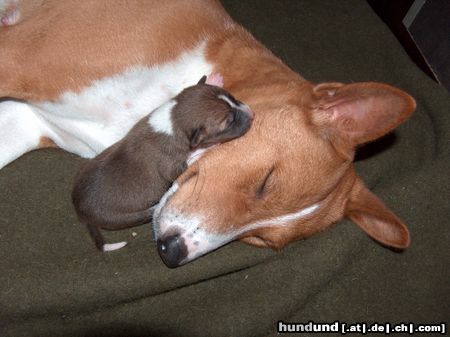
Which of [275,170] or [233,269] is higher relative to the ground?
[275,170]

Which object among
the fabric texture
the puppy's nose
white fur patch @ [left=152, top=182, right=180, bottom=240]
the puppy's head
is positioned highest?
the puppy's nose

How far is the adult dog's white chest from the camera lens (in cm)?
241

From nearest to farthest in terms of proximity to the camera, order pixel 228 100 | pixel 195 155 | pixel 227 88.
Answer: pixel 228 100
pixel 195 155
pixel 227 88

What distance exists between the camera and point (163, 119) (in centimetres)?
243

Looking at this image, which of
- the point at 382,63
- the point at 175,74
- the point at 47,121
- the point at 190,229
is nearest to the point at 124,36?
the point at 175,74

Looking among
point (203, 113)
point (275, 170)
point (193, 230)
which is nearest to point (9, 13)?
point (203, 113)

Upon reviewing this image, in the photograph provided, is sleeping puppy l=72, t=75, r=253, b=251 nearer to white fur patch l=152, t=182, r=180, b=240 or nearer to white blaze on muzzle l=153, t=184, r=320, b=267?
white fur patch l=152, t=182, r=180, b=240

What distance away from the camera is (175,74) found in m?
2.52

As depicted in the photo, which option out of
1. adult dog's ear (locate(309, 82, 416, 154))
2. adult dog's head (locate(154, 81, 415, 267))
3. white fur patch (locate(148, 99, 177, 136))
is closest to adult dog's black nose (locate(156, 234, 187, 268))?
adult dog's head (locate(154, 81, 415, 267))

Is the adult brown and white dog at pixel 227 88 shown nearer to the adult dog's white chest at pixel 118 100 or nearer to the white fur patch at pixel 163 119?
the adult dog's white chest at pixel 118 100

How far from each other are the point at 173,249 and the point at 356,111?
0.96 metres

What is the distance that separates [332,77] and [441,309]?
5.66ft

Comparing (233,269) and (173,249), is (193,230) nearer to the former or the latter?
(173,249)

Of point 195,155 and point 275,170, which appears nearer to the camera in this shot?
point 275,170
